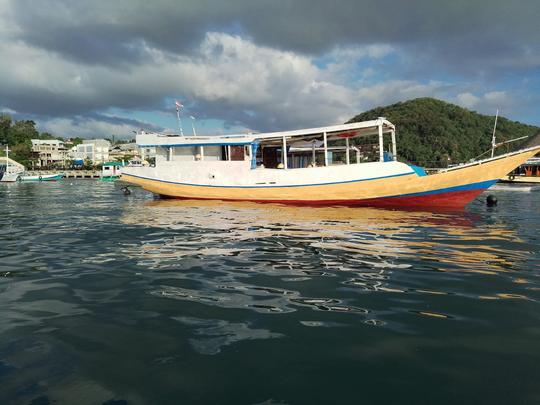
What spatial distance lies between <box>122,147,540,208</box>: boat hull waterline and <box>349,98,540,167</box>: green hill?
3139 inches

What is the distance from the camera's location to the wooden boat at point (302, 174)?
16.4m

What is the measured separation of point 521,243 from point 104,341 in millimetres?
9290

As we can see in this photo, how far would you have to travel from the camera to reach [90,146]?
390 ft

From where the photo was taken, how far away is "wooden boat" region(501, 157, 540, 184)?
47.2 m

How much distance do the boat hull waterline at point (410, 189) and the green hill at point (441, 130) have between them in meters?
79.7

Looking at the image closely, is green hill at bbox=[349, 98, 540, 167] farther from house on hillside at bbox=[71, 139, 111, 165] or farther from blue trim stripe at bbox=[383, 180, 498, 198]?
house on hillside at bbox=[71, 139, 111, 165]

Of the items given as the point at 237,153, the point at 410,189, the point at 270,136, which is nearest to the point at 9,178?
the point at 237,153

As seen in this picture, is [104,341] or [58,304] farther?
[58,304]

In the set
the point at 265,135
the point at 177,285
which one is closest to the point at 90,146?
the point at 265,135

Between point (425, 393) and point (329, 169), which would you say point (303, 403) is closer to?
point (425, 393)

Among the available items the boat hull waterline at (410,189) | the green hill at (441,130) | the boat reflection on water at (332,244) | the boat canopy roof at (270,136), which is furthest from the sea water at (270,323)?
the green hill at (441,130)

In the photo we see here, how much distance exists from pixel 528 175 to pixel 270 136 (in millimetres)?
47459

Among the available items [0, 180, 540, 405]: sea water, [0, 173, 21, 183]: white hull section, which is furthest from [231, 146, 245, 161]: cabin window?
[0, 173, 21, 183]: white hull section

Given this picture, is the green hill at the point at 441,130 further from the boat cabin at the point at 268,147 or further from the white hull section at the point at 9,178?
the white hull section at the point at 9,178
